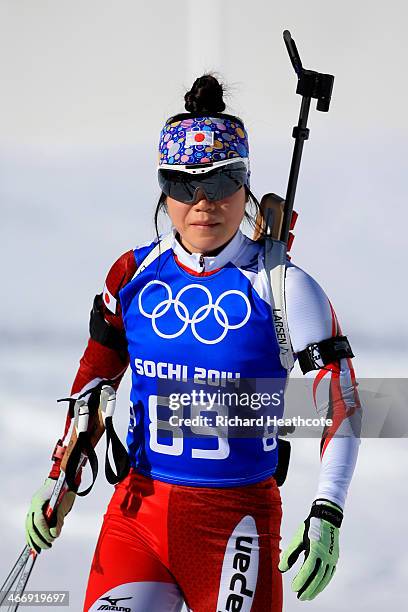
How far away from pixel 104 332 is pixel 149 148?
7198 mm

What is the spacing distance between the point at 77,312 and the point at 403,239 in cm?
268

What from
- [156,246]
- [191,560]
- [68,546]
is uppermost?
[156,246]

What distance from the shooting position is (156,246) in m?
2.93

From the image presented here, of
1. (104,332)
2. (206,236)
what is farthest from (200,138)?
(104,332)

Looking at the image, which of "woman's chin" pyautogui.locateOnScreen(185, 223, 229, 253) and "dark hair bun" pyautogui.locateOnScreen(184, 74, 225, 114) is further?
"dark hair bun" pyautogui.locateOnScreen(184, 74, 225, 114)

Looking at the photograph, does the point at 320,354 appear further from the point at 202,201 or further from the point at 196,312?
the point at 202,201

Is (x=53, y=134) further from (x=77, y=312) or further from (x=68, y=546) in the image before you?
(x=68, y=546)

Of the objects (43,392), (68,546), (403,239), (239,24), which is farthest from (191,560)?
(239,24)

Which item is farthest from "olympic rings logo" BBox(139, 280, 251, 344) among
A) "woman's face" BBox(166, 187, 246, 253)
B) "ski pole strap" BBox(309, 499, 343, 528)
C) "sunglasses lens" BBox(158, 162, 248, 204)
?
"ski pole strap" BBox(309, 499, 343, 528)

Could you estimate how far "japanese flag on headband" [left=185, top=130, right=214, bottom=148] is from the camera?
2811mm

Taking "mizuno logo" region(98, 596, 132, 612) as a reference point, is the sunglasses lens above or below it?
above

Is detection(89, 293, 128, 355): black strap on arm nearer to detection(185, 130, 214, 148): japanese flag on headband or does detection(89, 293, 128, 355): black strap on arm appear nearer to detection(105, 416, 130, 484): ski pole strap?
detection(105, 416, 130, 484): ski pole strap

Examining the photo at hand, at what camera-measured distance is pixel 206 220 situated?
9.15 ft

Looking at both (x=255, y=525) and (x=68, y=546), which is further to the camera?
(x=68, y=546)
